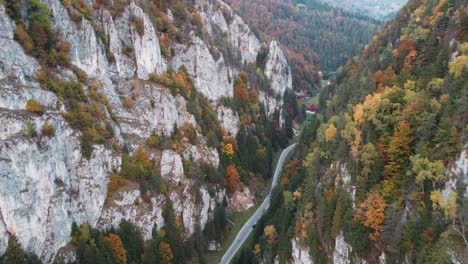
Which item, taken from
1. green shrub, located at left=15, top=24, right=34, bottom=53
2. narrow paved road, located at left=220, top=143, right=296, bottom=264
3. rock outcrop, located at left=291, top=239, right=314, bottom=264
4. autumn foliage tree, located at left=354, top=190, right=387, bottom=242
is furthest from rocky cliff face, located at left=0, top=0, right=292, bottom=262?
autumn foliage tree, located at left=354, top=190, right=387, bottom=242

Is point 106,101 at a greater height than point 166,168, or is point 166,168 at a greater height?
point 106,101

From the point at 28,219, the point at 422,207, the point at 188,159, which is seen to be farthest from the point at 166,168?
the point at 422,207

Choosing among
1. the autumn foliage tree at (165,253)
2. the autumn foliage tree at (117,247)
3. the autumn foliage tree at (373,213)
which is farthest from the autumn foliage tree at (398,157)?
the autumn foliage tree at (117,247)

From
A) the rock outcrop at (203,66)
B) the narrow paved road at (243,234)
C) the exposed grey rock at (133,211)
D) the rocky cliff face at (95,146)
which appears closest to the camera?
the rocky cliff face at (95,146)

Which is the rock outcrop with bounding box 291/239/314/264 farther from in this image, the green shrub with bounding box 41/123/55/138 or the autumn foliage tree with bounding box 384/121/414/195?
the green shrub with bounding box 41/123/55/138

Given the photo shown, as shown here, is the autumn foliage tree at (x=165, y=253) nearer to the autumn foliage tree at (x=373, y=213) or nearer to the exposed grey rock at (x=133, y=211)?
the exposed grey rock at (x=133, y=211)

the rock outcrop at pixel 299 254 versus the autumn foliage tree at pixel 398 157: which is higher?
the autumn foliage tree at pixel 398 157

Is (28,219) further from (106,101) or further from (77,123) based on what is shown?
(106,101)
